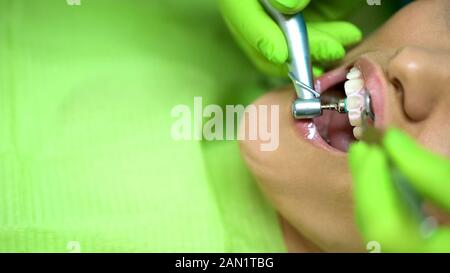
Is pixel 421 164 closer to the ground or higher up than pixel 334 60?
closer to the ground

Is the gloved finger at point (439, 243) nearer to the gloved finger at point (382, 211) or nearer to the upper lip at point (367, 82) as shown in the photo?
the gloved finger at point (382, 211)

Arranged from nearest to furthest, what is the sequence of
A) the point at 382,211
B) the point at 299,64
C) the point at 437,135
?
1. the point at 382,211
2. the point at 437,135
3. the point at 299,64

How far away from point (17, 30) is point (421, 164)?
0.57 meters

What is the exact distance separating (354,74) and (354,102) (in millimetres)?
43

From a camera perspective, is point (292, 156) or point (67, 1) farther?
point (67, 1)

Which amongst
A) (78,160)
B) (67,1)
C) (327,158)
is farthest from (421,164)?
(67,1)

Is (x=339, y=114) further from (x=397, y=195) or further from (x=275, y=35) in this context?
(x=397, y=195)

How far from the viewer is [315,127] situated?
74cm

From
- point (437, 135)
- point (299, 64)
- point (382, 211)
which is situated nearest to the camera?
point (382, 211)

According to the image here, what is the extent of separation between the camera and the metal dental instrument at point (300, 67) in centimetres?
71

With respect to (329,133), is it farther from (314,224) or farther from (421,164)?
(421,164)

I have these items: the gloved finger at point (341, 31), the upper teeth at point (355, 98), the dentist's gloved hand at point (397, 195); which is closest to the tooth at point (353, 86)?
the upper teeth at point (355, 98)

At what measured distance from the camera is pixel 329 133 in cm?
80

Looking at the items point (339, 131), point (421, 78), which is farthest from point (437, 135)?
point (339, 131)
